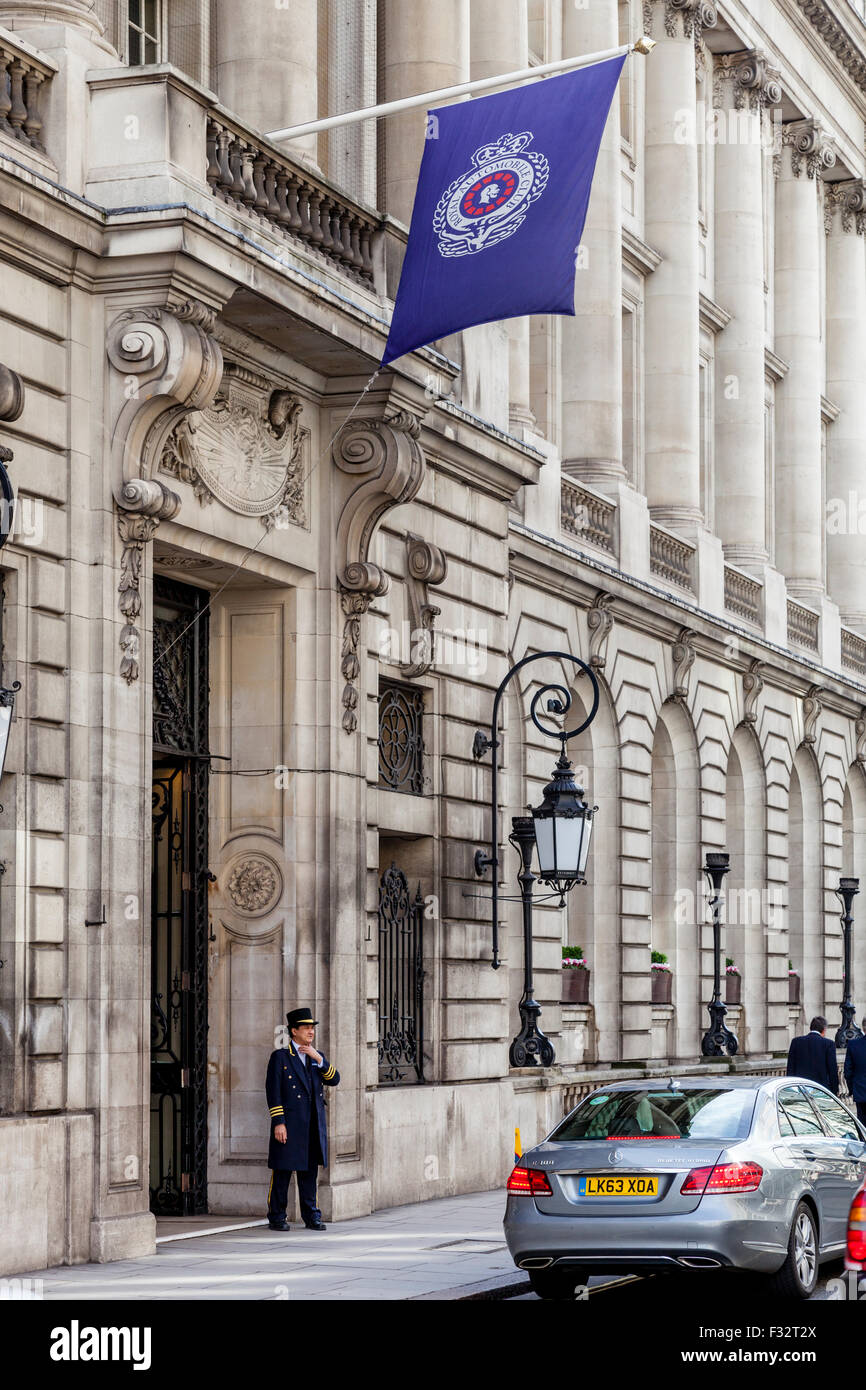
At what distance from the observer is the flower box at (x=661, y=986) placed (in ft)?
110

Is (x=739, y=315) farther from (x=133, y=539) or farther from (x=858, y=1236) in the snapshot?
(x=858, y=1236)

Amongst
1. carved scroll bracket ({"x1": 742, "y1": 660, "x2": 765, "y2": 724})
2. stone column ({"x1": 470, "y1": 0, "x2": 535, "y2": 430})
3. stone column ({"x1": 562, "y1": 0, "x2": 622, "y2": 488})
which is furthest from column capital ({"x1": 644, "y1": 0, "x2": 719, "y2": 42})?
carved scroll bracket ({"x1": 742, "y1": 660, "x2": 765, "y2": 724})

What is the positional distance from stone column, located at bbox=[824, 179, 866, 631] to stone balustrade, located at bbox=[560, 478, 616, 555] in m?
15.3

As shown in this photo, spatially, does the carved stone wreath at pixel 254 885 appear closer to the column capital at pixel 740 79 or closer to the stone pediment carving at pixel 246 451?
the stone pediment carving at pixel 246 451

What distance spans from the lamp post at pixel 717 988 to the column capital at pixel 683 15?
43.1ft

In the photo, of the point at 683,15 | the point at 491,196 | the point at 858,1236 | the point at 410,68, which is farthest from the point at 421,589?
the point at 683,15

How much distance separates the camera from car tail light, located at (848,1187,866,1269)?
13016 mm

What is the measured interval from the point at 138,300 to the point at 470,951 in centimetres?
917

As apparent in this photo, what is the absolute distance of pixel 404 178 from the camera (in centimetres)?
2477

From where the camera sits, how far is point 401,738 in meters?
23.4

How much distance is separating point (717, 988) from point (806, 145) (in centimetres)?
1855

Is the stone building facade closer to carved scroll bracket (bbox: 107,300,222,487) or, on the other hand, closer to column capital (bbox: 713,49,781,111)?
carved scroll bracket (bbox: 107,300,222,487)

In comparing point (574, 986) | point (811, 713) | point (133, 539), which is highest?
point (811, 713)
